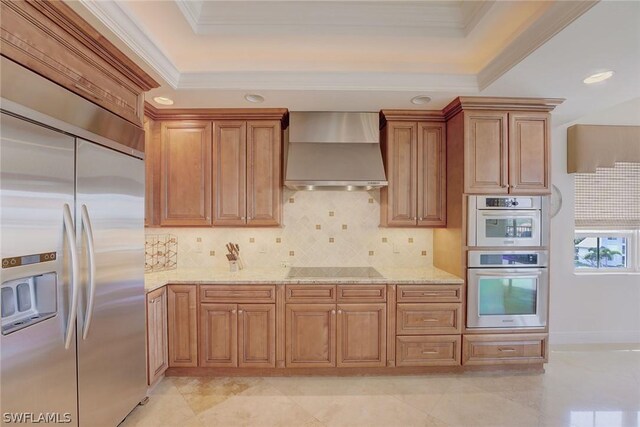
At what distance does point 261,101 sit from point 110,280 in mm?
1812

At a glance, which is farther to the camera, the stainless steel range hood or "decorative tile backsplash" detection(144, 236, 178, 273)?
"decorative tile backsplash" detection(144, 236, 178, 273)

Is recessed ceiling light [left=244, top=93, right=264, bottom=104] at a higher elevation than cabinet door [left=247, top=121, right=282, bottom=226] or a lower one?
higher

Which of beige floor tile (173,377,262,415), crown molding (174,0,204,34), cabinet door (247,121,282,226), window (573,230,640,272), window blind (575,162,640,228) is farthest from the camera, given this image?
window (573,230,640,272)

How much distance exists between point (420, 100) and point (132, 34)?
219 centimetres

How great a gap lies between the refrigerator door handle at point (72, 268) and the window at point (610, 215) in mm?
4578

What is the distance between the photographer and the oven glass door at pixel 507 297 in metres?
2.49

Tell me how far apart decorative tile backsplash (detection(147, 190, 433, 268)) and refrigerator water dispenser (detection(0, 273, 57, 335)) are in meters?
1.76

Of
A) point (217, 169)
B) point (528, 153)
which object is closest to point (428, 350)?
point (528, 153)

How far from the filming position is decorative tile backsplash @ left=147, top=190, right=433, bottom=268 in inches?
122

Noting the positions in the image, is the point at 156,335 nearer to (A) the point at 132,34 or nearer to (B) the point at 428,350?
(A) the point at 132,34

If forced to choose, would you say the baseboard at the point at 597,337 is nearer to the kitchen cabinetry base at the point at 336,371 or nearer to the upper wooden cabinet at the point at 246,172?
the kitchen cabinetry base at the point at 336,371

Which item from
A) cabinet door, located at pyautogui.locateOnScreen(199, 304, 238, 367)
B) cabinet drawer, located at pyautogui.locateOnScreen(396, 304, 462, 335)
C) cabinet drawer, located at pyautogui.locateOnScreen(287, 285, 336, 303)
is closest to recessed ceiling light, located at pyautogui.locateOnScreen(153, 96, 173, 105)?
cabinet door, located at pyautogui.locateOnScreen(199, 304, 238, 367)

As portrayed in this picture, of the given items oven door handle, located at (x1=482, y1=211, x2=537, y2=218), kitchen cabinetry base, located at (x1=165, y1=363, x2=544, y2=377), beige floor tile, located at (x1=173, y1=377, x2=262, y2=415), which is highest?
oven door handle, located at (x1=482, y1=211, x2=537, y2=218)

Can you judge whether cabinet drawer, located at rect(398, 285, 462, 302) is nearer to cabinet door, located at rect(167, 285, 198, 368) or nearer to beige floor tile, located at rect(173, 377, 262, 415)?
beige floor tile, located at rect(173, 377, 262, 415)
